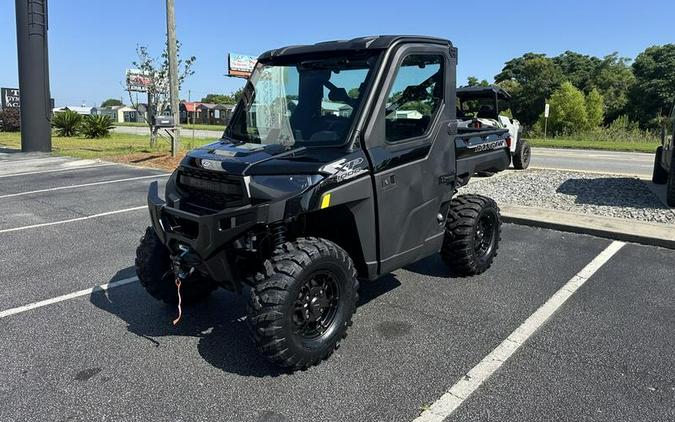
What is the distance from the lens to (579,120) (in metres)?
46.8

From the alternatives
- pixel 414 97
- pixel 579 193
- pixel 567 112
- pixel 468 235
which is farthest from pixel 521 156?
pixel 567 112

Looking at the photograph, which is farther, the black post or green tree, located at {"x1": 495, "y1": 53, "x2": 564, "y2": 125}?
green tree, located at {"x1": 495, "y1": 53, "x2": 564, "y2": 125}

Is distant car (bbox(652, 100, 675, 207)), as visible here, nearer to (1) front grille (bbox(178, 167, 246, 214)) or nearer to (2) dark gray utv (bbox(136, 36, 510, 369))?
(2) dark gray utv (bbox(136, 36, 510, 369))

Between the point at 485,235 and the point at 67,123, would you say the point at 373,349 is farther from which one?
the point at 67,123

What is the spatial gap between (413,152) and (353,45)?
3.02 feet

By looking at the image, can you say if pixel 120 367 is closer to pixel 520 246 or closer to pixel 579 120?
pixel 520 246

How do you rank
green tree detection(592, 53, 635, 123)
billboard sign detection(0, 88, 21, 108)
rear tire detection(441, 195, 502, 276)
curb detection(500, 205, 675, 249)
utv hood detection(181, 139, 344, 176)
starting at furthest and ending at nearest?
green tree detection(592, 53, 635, 123), billboard sign detection(0, 88, 21, 108), curb detection(500, 205, 675, 249), rear tire detection(441, 195, 502, 276), utv hood detection(181, 139, 344, 176)

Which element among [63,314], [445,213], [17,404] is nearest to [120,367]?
[17,404]

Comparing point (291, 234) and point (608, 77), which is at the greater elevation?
point (608, 77)

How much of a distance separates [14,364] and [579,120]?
50.1 metres

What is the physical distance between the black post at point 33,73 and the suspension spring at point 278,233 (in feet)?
59.9

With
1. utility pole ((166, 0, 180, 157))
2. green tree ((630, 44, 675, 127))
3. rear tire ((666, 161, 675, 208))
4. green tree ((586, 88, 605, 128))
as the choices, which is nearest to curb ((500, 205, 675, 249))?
rear tire ((666, 161, 675, 208))

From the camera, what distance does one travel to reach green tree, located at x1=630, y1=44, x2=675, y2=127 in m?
49.6

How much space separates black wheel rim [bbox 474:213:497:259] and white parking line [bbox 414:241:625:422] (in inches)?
32.0
